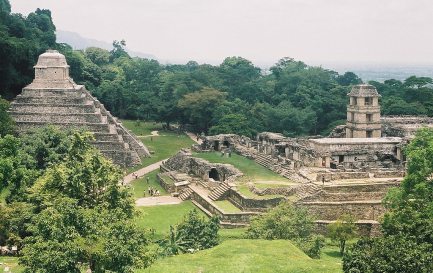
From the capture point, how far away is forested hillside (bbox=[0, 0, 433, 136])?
204ft

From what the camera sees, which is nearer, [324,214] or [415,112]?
[324,214]

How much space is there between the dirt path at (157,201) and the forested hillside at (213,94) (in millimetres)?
19053

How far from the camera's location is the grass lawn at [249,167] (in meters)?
43.1

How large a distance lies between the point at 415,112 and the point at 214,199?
3665 centimetres

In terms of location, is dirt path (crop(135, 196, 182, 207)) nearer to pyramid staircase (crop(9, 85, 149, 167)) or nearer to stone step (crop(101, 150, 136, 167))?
stone step (crop(101, 150, 136, 167))

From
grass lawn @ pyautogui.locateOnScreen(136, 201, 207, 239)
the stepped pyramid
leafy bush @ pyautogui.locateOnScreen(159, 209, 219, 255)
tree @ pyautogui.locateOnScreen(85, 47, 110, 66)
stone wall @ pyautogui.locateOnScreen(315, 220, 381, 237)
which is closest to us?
leafy bush @ pyautogui.locateOnScreen(159, 209, 219, 255)

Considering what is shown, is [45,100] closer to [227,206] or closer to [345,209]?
[227,206]

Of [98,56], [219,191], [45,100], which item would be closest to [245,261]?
[219,191]

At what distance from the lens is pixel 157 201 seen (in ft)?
141

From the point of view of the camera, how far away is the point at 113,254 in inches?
748

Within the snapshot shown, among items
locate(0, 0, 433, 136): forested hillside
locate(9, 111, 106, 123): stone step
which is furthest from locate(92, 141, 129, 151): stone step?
locate(0, 0, 433, 136): forested hillside

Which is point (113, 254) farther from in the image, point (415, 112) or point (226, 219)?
point (415, 112)

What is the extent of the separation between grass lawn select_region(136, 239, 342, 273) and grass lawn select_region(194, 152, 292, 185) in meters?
13.9

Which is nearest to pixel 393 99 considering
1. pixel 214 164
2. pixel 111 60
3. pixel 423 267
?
pixel 214 164
